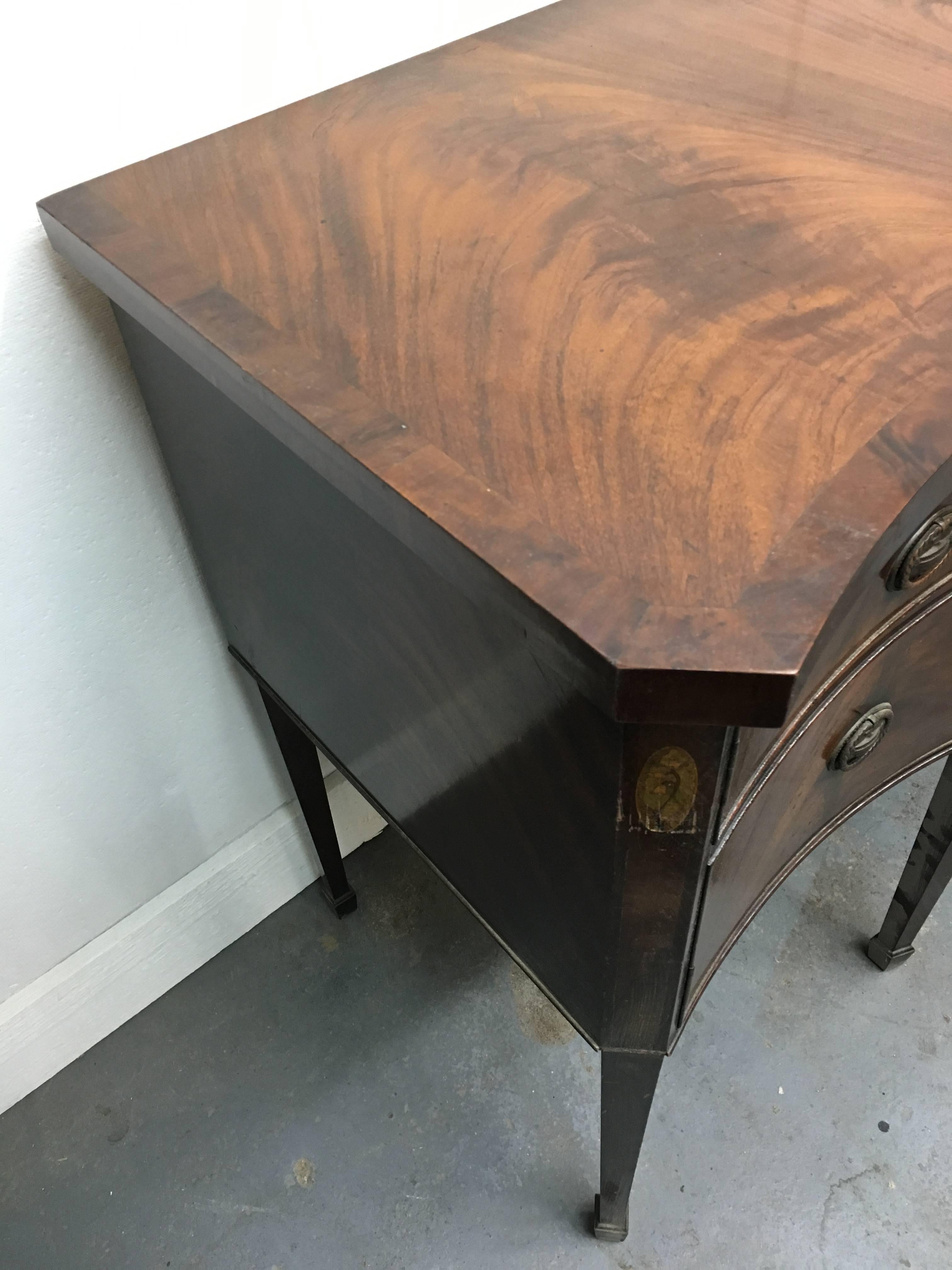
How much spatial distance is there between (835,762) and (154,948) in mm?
690

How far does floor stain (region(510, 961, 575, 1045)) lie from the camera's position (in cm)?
94

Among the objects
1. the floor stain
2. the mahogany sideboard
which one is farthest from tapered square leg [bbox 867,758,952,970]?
the floor stain

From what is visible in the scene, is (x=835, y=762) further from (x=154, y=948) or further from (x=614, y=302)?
(x=154, y=948)

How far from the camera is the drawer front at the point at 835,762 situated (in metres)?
0.47

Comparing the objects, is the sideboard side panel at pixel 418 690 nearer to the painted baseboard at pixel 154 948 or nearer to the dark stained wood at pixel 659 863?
the dark stained wood at pixel 659 863

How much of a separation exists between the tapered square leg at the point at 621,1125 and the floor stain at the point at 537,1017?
0.16 metres

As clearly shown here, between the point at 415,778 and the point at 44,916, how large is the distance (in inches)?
17.7

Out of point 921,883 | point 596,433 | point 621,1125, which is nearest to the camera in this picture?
point 596,433

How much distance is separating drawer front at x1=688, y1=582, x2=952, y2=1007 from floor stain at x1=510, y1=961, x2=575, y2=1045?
A: 1.33 ft

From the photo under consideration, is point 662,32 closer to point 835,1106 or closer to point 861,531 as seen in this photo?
point 861,531

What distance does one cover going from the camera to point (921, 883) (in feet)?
2.85

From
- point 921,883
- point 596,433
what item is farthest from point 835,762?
point 921,883

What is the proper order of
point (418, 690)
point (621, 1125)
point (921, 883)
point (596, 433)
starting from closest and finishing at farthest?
point (596, 433)
point (418, 690)
point (621, 1125)
point (921, 883)

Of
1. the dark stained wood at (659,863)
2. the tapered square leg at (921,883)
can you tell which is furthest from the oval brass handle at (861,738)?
the tapered square leg at (921,883)
